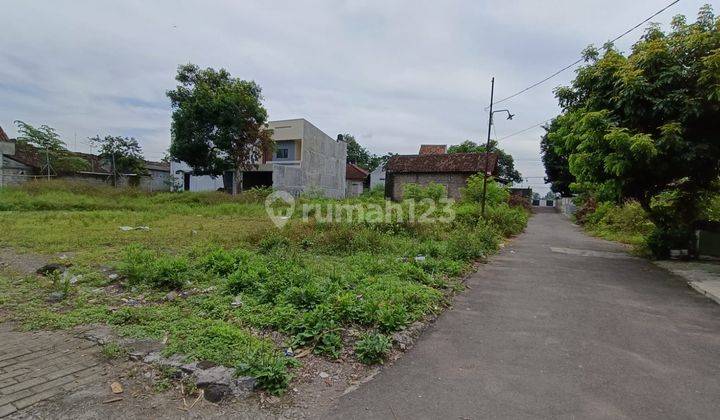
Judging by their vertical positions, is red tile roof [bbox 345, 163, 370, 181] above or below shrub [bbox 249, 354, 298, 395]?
above

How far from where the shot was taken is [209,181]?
3406 cm

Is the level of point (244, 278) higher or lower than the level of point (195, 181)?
lower

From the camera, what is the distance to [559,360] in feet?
11.8

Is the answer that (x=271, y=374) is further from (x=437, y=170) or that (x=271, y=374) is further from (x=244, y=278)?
(x=437, y=170)

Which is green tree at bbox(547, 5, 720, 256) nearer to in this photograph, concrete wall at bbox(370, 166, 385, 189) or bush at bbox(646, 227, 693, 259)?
bush at bbox(646, 227, 693, 259)

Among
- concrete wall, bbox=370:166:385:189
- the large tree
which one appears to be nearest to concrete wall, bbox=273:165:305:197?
the large tree

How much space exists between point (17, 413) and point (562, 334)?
4921 millimetres

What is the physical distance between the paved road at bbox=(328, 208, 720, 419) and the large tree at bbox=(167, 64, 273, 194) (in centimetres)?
2197

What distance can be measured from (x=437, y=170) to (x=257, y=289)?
27.7 m

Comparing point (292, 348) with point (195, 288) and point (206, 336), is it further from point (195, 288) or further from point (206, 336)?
point (195, 288)

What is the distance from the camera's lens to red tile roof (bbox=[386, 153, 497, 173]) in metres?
30.1

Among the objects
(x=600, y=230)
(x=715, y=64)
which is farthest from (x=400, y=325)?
(x=600, y=230)

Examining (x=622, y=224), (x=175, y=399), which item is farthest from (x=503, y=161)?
(x=175, y=399)

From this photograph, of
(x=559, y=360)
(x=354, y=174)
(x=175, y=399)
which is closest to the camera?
(x=175, y=399)
